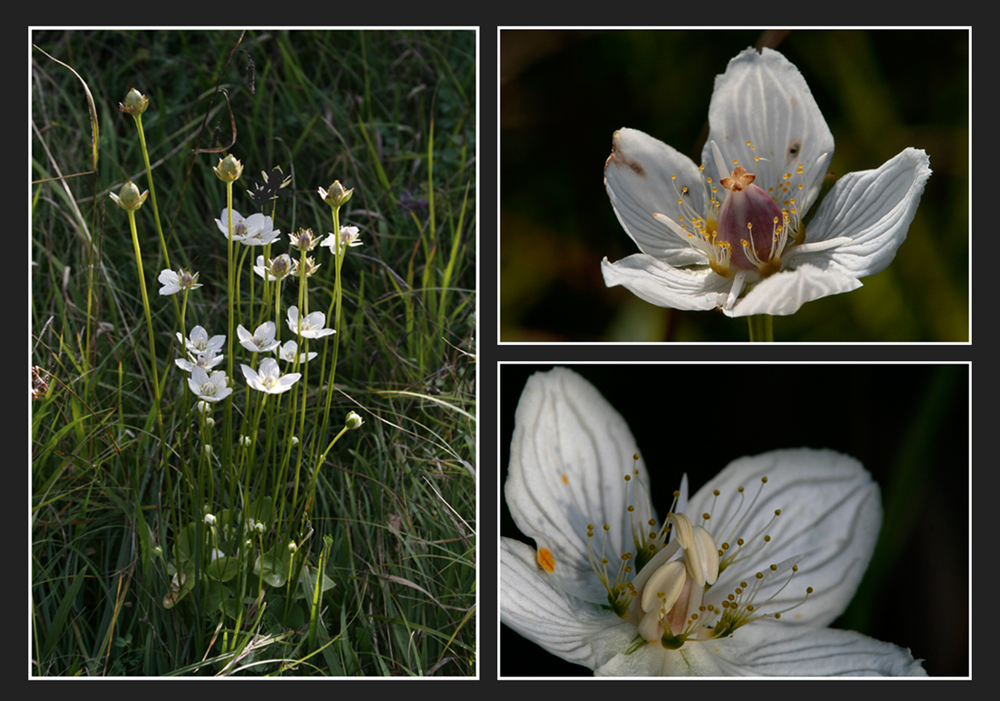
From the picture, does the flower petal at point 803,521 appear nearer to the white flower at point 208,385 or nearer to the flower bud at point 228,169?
the white flower at point 208,385

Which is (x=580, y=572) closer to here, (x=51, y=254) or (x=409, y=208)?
(x=409, y=208)

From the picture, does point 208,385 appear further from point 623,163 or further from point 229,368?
point 623,163

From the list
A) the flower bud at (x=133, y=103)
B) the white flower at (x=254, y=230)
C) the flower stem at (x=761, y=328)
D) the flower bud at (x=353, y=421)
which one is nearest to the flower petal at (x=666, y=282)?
the flower stem at (x=761, y=328)

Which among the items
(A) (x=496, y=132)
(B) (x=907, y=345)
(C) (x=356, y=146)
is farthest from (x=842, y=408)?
(C) (x=356, y=146)

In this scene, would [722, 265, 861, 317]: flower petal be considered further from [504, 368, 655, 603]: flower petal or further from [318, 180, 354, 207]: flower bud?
[318, 180, 354, 207]: flower bud

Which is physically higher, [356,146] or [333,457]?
[356,146]

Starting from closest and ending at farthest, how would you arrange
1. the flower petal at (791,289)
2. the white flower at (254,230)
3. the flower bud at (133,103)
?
the flower petal at (791,289) → the flower bud at (133,103) → the white flower at (254,230)
